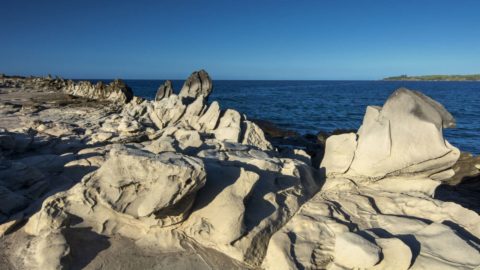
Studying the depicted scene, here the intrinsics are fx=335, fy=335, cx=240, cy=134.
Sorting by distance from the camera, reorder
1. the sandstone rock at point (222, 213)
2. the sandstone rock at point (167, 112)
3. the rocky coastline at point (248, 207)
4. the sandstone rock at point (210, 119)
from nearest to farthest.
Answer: the rocky coastline at point (248, 207) < the sandstone rock at point (222, 213) < the sandstone rock at point (210, 119) < the sandstone rock at point (167, 112)

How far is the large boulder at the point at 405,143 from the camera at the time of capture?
7.10 m

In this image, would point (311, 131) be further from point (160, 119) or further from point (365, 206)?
point (365, 206)

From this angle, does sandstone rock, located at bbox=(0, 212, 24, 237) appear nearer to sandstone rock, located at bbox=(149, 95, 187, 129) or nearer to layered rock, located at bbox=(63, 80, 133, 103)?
sandstone rock, located at bbox=(149, 95, 187, 129)

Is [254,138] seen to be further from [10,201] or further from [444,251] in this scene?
[10,201]

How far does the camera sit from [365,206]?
21.6 ft

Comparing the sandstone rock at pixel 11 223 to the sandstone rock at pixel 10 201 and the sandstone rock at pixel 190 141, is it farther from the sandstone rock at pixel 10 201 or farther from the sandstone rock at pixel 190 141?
the sandstone rock at pixel 190 141

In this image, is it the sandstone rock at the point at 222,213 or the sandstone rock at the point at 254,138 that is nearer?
the sandstone rock at the point at 222,213

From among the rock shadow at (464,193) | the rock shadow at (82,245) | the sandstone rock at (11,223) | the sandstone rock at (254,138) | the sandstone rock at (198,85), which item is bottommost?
the rock shadow at (464,193)

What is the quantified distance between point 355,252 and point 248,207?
185 centimetres

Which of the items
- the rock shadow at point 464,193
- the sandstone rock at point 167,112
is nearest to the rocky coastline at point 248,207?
the rock shadow at point 464,193

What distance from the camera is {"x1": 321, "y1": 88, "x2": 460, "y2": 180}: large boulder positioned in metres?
7.10

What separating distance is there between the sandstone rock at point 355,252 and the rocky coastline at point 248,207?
0.02 metres

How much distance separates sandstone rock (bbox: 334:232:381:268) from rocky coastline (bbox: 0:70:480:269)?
16 millimetres

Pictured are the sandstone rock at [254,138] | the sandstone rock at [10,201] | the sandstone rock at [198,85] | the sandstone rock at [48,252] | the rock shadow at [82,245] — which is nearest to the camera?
the sandstone rock at [48,252]
